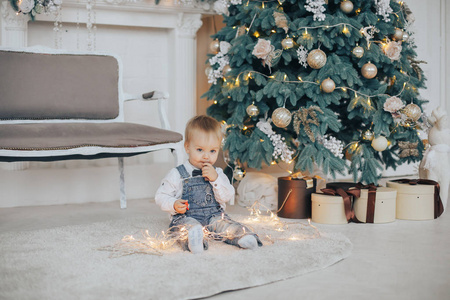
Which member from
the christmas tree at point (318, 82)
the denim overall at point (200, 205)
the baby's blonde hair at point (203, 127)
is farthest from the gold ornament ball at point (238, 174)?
the baby's blonde hair at point (203, 127)

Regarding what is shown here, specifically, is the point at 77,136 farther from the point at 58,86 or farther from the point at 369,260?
the point at 369,260

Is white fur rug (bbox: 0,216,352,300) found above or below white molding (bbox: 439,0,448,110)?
below

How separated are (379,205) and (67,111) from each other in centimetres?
170

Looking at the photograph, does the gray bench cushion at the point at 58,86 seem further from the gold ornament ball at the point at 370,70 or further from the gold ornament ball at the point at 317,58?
the gold ornament ball at the point at 370,70

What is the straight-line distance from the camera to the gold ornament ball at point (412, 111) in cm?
273

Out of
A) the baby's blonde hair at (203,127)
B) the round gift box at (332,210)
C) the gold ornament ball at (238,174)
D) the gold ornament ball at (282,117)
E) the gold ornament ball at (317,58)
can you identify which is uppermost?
the gold ornament ball at (317,58)

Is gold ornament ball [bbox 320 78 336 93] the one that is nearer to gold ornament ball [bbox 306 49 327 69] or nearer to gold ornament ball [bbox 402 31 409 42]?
gold ornament ball [bbox 306 49 327 69]

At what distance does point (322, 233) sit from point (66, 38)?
217 centimetres

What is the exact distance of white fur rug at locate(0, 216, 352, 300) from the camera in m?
1.52

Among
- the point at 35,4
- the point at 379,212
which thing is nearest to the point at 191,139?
the point at 379,212

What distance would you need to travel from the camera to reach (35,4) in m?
3.02

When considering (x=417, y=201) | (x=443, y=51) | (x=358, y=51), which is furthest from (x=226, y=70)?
(x=443, y=51)

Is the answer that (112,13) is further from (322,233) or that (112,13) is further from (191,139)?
(322,233)

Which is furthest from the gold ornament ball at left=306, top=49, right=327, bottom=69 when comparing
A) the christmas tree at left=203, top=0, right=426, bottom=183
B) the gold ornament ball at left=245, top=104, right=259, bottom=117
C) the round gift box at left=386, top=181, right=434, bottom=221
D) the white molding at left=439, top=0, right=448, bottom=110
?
the white molding at left=439, top=0, right=448, bottom=110
